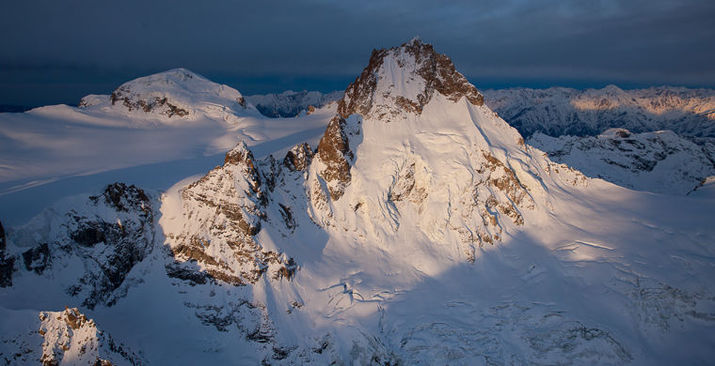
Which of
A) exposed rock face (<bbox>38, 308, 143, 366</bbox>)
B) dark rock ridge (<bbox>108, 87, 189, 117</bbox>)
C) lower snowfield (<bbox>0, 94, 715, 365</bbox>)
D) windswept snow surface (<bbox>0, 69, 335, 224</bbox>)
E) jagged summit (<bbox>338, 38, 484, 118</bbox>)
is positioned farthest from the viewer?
dark rock ridge (<bbox>108, 87, 189, 117</bbox>)

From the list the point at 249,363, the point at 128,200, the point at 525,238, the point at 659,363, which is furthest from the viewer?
the point at 525,238

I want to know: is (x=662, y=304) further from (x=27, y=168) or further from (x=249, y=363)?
(x=27, y=168)

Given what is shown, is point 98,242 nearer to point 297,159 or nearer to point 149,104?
point 297,159

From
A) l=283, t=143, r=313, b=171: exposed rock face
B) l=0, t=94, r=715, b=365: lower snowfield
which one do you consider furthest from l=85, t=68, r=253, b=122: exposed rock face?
l=283, t=143, r=313, b=171: exposed rock face

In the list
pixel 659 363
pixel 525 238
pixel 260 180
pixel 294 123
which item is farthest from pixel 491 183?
pixel 294 123

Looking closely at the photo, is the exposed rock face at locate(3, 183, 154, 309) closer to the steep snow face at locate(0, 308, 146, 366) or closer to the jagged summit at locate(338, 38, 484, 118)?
the steep snow face at locate(0, 308, 146, 366)

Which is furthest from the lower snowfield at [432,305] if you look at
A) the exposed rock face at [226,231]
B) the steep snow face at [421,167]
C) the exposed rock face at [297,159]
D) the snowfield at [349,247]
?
the exposed rock face at [297,159]
